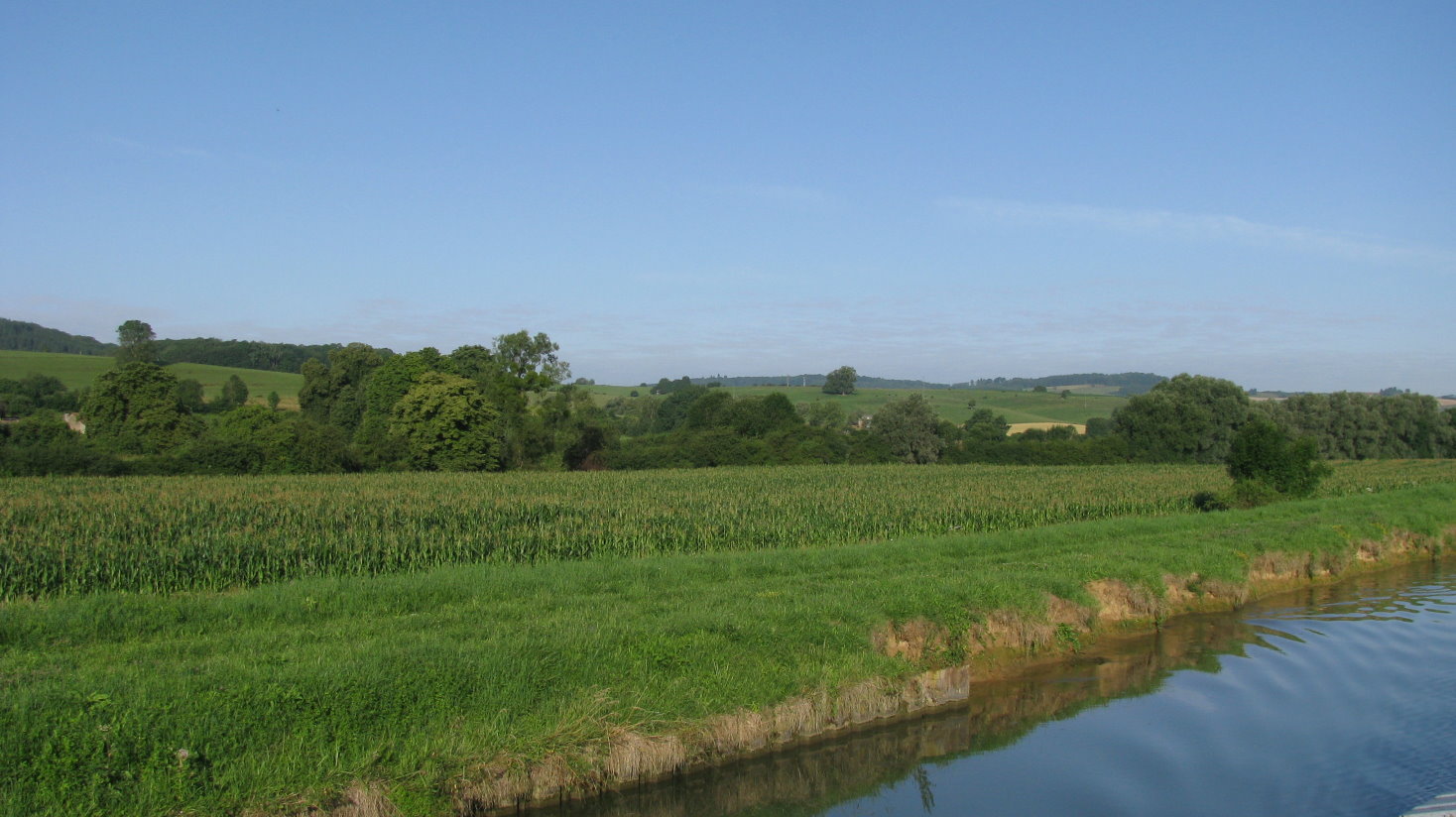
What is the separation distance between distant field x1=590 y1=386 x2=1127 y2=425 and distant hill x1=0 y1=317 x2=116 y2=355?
8228cm

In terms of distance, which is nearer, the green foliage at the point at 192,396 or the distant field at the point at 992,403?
the green foliage at the point at 192,396

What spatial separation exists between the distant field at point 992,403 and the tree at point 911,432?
137ft

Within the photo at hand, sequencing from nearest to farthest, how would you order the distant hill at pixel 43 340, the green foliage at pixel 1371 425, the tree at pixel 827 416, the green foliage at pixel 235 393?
the green foliage at pixel 1371 425 → the green foliage at pixel 235 393 → the tree at pixel 827 416 → the distant hill at pixel 43 340

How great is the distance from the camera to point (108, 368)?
99938 millimetres

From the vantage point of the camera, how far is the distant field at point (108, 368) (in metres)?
94.0

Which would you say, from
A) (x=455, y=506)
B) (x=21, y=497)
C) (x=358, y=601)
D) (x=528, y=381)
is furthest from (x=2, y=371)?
(x=358, y=601)

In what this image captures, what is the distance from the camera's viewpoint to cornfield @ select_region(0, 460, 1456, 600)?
1638cm

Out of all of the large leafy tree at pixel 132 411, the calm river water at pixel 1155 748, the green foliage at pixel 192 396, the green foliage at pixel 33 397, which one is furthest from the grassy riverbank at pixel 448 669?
Answer: the green foliage at pixel 192 396

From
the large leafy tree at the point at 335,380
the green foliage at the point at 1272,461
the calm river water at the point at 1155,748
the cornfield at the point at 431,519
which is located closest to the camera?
the calm river water at the point at 1155,748

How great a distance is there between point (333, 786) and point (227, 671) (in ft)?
6.45

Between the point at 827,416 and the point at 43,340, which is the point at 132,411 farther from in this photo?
the point at 43,340

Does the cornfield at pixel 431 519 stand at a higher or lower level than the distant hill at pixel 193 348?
lower

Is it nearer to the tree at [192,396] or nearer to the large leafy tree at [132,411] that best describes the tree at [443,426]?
the large leafy tree at [132,411]

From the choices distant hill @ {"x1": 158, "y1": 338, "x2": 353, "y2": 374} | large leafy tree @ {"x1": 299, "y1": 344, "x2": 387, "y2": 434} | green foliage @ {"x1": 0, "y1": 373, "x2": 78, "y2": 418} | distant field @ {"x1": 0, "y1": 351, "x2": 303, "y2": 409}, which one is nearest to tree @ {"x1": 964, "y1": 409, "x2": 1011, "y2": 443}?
large leafy tree @ {"x1": 299, "y1": 344, "x2": 387, "y2": 434}
